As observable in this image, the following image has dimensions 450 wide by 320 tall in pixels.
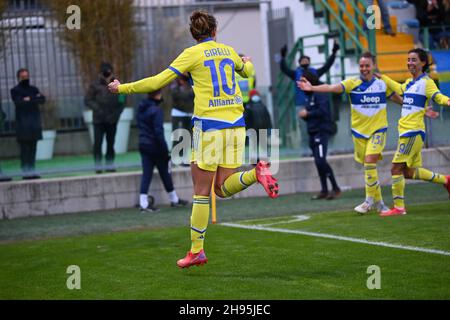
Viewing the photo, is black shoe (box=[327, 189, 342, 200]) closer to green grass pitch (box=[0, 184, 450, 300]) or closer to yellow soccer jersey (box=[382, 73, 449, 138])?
green grass pitch (box=[0, 184, 450, 300])

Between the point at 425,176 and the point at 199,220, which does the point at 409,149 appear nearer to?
the point at 425,176

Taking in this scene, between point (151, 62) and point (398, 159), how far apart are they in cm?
828

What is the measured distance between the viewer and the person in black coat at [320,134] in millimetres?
15602

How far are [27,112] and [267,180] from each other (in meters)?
8.46

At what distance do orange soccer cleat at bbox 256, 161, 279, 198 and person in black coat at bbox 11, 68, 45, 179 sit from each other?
820 cm

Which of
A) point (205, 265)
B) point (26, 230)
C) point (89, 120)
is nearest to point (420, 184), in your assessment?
point (89, 120)

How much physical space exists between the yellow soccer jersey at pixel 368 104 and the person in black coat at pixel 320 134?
2.56m

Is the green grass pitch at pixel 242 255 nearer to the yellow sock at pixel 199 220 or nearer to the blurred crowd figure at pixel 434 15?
the yellow sock at pixel 199 220

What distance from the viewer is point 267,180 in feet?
28.6

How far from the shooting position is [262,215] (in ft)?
46.0

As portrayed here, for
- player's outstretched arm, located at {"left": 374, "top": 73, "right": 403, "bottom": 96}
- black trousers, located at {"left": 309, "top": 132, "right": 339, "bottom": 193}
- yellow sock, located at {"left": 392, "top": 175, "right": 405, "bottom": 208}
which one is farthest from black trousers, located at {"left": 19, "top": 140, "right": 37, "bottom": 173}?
yellow sock, located at {"left": 392, "top": 175, "right": 405, "bottom": 208}

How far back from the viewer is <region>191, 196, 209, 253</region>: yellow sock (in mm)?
9008

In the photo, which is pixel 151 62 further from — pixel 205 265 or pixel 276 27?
pixel 205 265

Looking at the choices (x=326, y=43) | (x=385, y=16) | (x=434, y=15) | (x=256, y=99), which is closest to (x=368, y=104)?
(x=256, y=99)
